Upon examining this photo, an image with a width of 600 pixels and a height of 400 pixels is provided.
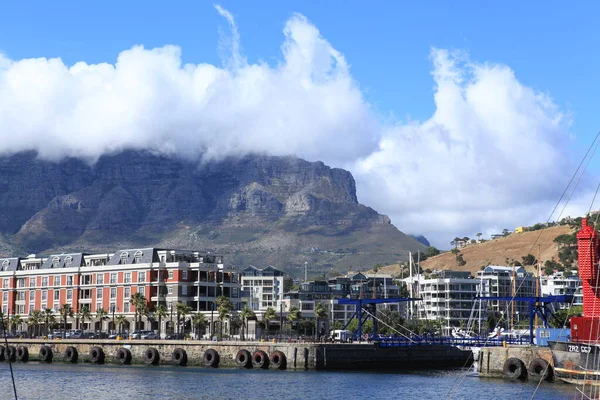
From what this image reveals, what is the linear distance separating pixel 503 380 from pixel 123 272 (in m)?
89.4

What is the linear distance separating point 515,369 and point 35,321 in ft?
321

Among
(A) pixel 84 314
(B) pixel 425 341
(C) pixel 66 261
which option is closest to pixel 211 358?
(B) pixel 425 341

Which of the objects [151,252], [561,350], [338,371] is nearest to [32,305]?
[151,252]

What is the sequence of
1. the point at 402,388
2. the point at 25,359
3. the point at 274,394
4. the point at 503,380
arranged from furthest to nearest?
the point at 25,359, the point at 503,380, the point at 402,388, the point at 274,394

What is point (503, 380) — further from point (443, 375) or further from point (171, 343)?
point (171, 343)

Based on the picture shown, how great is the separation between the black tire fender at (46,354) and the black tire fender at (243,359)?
31175mm

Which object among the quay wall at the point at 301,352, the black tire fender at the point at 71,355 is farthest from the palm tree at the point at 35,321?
the black tire fender at the point at 71,355

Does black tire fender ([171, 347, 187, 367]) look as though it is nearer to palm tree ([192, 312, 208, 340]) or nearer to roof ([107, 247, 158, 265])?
palm tree ([192, 312, 208, 340])

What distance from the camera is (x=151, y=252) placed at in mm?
175000

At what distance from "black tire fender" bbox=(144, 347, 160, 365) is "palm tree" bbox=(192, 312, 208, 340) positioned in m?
23.8

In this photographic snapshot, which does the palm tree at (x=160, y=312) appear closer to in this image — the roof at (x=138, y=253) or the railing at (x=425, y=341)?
the roof at (x=138, y=253)

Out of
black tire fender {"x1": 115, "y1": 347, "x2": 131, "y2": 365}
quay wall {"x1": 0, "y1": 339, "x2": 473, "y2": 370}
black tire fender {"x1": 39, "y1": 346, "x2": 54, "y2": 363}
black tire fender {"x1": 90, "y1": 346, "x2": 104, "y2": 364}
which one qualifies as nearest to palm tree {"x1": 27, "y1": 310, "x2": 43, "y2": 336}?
quay wall {"x1": 0, "y1": 339, "x2": 473, "y2": 370}

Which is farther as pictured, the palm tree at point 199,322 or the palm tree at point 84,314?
the palm tree at point 84,314

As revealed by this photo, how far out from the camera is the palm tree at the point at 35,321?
173 m
